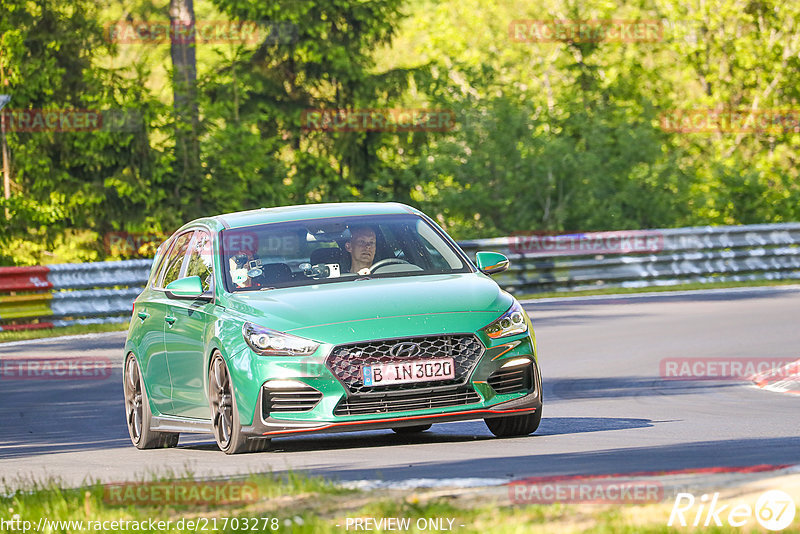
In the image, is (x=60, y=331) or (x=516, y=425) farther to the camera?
(x=60, y=331)

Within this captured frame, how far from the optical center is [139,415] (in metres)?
11.6

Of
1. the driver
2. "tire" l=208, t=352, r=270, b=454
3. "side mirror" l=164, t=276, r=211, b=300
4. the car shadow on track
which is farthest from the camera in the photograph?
the car shadow on track

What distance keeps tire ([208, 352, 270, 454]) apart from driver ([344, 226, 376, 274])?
45.5 inches

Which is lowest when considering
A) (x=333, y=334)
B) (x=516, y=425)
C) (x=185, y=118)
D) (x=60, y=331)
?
(x=60, y=331)

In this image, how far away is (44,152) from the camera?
30.9 meters

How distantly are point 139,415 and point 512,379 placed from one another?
3296 mm

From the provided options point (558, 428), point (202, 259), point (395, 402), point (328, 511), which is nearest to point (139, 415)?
point (202, 259)

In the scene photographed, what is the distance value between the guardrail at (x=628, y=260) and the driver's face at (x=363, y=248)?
45.3 feet

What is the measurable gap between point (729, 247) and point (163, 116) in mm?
11339

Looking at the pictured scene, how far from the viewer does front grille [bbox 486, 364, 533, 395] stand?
952cm

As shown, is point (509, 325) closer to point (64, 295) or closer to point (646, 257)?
point (64, 295)

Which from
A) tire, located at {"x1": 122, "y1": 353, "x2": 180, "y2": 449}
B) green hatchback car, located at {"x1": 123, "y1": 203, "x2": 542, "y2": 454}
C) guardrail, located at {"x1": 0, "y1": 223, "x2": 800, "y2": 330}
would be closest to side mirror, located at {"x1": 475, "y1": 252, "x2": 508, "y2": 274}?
green hatchback car, located at {"x1": 123, "y1": 203, "x2": 542, "y2": 454}

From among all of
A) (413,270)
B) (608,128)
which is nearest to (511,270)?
(608,128)

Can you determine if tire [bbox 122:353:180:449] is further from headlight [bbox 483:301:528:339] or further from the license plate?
headlight [bbox 483:301:528:339]
